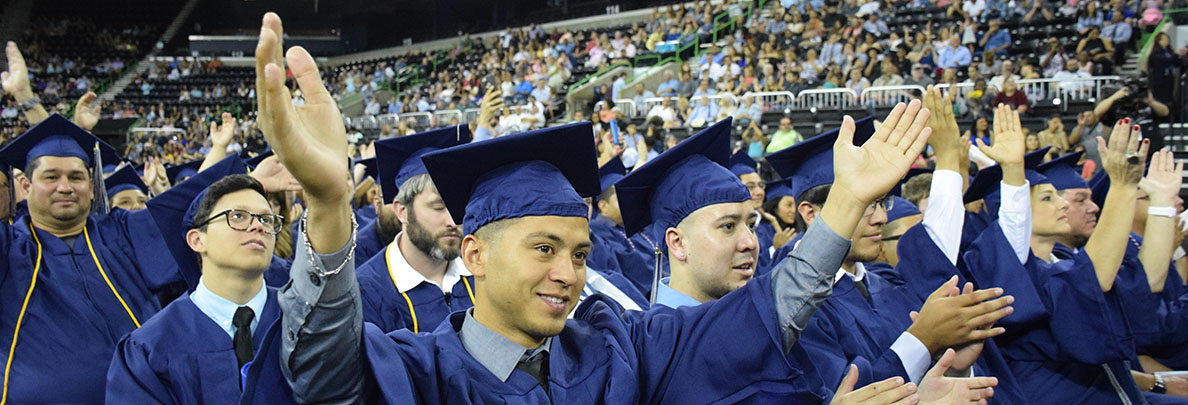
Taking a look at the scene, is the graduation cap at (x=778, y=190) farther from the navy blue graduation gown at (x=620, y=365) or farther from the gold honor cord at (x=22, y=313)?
the gold honor cord at (x=22, y=313)

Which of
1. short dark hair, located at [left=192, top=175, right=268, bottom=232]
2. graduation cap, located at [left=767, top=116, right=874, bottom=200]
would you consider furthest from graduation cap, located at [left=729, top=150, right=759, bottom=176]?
short dark hair, located at [left=192, top=175, right=268, bottom=232]

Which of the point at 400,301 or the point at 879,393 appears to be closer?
the point at 879,393

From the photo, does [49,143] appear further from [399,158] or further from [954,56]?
[954,56]

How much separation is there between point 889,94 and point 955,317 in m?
10.9

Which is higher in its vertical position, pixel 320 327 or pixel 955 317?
pixel 320 327

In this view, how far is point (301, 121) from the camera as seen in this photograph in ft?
5.56

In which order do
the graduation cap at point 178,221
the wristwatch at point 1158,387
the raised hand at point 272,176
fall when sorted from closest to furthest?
1. the graduation cap at point 178,221
2. the raised hand at point 272,176
3. the wristwatch at point 1158,387

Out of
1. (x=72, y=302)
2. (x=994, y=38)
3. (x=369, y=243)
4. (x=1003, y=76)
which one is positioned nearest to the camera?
(x=72, y=302)

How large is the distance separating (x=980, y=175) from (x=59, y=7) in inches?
1683

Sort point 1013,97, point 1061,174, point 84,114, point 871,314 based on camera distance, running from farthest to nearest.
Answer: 1. point 1013,97
2. point 84,114
3. point 1061,174
4. point 871,314

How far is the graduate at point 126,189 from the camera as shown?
204 inches

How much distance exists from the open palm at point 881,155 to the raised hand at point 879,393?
0.50 metres

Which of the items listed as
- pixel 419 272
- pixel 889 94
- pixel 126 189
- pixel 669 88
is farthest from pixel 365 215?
pixel 669 88

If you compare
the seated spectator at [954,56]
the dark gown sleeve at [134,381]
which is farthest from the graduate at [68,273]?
the seated spectator at [954,56]
